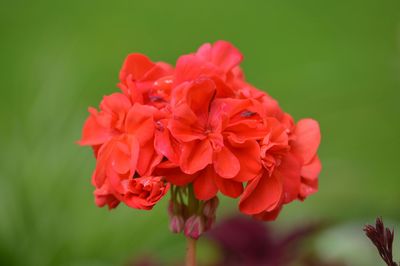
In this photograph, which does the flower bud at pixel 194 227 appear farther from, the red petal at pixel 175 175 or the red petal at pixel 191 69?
the red petal at pixel 191 69

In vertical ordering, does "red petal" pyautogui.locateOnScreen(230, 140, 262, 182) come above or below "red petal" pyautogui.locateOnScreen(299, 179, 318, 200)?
above

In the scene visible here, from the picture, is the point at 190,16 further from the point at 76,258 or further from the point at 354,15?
the point at 76,258

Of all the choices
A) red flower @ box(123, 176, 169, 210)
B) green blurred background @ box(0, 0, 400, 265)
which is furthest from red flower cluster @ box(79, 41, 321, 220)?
green blurred background @ box(0, 0, 400, 265)

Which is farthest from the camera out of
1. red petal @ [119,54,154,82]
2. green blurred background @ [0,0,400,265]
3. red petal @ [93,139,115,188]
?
green blurred background @ [0,0,400,265]

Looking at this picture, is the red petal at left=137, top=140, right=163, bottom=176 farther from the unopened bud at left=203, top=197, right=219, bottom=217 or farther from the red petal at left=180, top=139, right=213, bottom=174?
the unopened bud at left=203, top=197, right=219, bottom=217

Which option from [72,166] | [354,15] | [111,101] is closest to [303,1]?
[354,15]

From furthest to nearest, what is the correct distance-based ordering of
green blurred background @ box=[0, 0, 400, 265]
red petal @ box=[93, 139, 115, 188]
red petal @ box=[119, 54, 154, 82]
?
green blurred background @ box=[0, 0, 400, 265] → red petal @ box=[119, 54, 154, 82] → red petal @ box=[93, 139, 115, 188]

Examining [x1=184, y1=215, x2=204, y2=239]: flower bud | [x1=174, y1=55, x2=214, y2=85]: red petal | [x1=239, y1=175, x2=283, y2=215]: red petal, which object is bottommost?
[x1=184, y1=215, x2=204, y2=239]: flower bud

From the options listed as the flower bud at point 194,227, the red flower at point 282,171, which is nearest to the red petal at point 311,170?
the red flower at point 282,171
